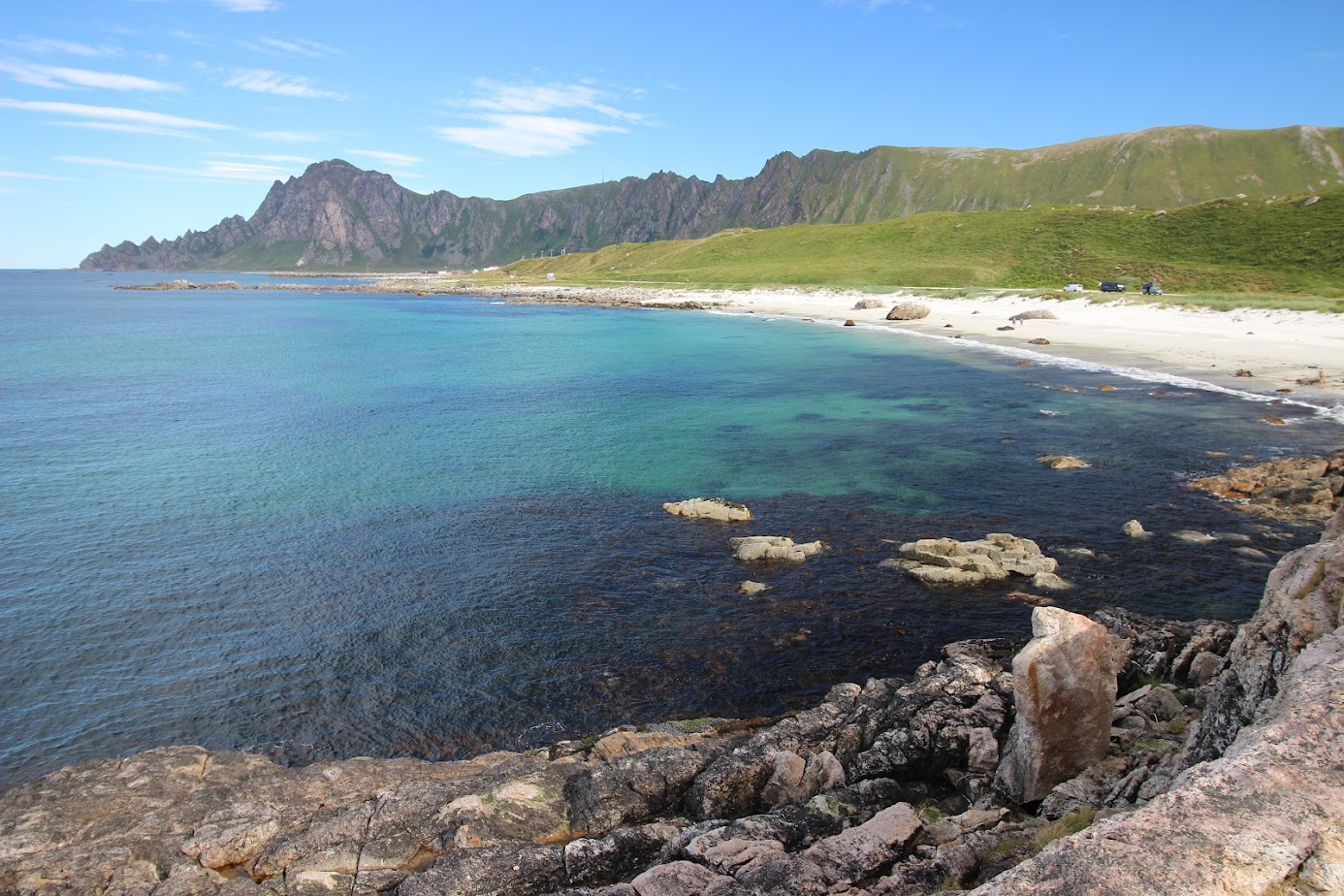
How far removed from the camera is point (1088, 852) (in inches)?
257

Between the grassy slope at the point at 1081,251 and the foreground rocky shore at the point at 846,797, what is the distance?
99.6m

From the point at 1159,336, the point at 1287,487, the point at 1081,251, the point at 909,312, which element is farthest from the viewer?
the point at 1081,251

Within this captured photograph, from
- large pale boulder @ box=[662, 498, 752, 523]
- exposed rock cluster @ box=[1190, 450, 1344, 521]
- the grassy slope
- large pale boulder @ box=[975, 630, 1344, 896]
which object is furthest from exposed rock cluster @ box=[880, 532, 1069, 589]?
the grassy slope

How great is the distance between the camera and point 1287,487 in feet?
95.2

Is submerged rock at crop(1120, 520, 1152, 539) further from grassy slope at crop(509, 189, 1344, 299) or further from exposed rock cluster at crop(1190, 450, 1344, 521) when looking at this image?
grassy slope at crop(509, 189, 1344, 299)

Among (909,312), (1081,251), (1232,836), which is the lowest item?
(1232,836)

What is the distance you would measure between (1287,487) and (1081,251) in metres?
124

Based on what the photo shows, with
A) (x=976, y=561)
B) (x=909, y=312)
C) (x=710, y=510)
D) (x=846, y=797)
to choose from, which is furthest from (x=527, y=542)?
(x=909, y=312)

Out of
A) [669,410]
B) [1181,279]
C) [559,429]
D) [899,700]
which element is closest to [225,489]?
[559,429]

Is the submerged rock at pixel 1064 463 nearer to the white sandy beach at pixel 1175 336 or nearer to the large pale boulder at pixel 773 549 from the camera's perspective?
the large pale boulder at pixel 773 549

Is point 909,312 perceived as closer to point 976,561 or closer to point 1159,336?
point 1159,336

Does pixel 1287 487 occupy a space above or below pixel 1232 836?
below

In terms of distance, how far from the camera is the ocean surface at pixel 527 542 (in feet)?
59.1

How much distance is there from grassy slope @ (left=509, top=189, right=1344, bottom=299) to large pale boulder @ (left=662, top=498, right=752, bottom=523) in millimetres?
90542
